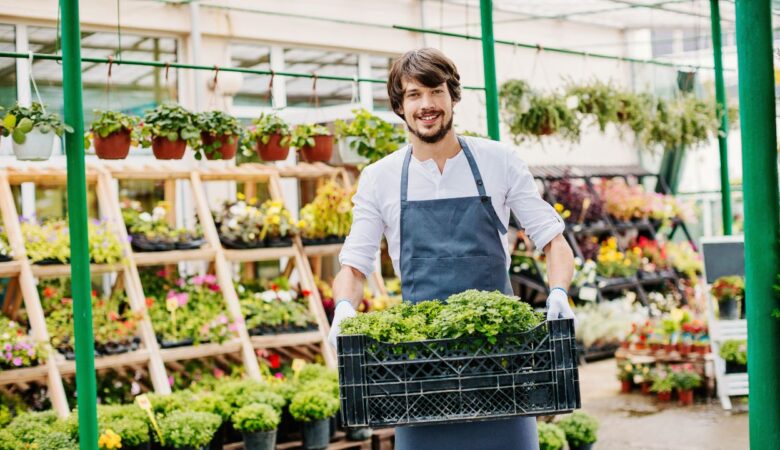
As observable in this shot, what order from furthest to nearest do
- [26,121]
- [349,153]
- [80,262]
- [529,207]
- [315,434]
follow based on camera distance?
[349,153], [315,434], [26,121], [80,262], [529,207]

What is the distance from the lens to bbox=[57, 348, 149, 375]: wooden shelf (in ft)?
18.1

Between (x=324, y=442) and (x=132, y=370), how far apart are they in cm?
159

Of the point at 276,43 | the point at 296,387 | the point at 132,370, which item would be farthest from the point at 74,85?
the point at 276,43

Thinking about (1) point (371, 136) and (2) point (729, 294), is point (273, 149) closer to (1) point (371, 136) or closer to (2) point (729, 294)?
(1) point (371, 136)

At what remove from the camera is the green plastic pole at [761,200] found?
3.53 m

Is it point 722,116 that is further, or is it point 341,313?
point 722,116

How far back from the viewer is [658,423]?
702 cm

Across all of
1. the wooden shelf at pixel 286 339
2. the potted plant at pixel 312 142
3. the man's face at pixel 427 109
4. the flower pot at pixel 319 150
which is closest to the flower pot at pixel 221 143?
the potted plant at pixel 312 142

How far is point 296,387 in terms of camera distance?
570 cm

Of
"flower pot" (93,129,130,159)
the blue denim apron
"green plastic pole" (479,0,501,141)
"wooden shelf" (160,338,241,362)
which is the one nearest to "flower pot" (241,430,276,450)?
"wooden shelf" (160,338,241,362)

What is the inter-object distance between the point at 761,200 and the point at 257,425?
2.82 metres

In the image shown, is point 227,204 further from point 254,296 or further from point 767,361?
point 767,361

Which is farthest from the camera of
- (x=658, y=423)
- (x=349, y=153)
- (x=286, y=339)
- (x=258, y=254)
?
(x=658, y=423)

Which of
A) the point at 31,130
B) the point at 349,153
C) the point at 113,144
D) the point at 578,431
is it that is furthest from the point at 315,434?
the point at 31,130
